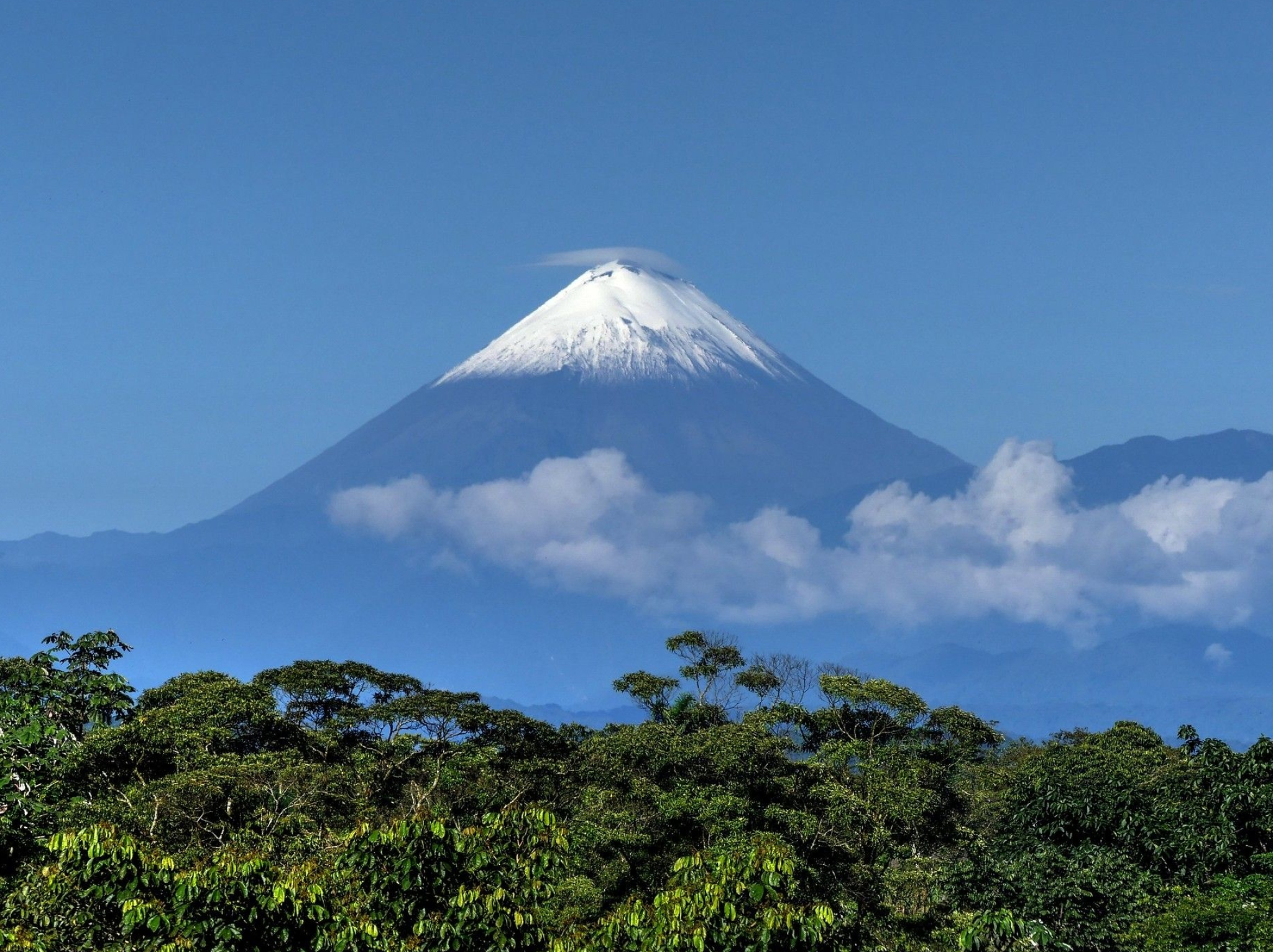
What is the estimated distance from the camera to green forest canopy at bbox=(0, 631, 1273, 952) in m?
16.3

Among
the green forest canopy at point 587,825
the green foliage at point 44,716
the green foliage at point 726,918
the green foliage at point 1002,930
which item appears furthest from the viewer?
the green foliage at point 44,716

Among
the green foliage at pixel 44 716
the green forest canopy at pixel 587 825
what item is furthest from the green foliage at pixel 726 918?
the green foliage at pixel 44 716

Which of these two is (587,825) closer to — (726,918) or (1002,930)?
(726,918)

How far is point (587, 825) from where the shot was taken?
1284 inches

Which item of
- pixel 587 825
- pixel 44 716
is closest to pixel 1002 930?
pixel 587 825

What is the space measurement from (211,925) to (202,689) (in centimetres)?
2459

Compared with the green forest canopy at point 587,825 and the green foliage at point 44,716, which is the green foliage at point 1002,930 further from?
the green foliage at point 44,716

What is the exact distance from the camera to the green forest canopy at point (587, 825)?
53.5ft

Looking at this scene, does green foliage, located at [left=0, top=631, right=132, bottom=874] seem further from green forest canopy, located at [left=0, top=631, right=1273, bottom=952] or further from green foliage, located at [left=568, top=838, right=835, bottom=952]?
green foliage, located at [left=568, top=838, right=835, bottom=952]

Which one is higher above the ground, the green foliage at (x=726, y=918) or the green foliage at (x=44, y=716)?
the green foliage at (x=44, y=716)

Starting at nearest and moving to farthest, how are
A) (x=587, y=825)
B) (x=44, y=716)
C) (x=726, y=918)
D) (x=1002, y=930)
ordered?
(x=726, y=918), (x=1002, y=930), (x=587, y=825), (x=44, y=716)

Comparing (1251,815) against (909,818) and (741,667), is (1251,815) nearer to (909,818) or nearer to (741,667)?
(909,818)

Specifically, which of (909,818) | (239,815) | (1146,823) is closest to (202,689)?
(239,815)

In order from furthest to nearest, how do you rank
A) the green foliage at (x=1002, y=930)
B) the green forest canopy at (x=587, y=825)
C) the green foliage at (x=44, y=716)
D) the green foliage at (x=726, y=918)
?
the green foliage at (x=44, y=716) → the green forest canopy at (x=587, y=825) → the green foliage at (x=1002, y=930) → the green foliage at (x=726, y=918)
